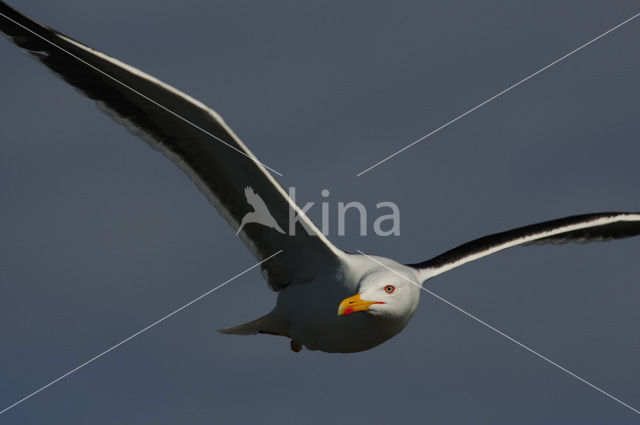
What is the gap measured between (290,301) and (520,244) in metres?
3.31

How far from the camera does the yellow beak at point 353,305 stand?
41.9 ft

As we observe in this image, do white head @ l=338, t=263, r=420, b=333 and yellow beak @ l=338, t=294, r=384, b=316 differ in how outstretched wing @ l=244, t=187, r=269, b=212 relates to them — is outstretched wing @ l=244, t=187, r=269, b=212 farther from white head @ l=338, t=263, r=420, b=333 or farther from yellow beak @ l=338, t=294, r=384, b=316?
yellow beak @ l=338, t=294, r=384, b=316

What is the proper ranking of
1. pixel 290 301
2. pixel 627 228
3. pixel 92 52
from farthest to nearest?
pixel 627 228 → pixel 290 301 → pixel 92 52

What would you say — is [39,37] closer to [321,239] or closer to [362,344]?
[321,239]

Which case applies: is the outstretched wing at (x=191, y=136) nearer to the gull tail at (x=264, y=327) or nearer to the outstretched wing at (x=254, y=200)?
the outstretched wing at (x=254, y=200)

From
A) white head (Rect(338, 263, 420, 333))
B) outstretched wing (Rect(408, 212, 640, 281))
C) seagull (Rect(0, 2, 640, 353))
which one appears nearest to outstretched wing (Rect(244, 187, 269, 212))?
seagull (Rect(0, 2, 640, 353))

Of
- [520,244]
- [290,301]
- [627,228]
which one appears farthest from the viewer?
[627,228]

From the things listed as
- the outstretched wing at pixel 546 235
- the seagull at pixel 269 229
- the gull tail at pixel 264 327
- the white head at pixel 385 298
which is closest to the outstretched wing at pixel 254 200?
the seagull at pixel 269 229

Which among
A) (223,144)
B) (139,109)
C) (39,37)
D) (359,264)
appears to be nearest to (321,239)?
(359,264)

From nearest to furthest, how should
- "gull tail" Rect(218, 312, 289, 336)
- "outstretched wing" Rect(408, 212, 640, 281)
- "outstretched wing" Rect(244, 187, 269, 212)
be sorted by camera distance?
"outstretched wing" Rect(244, 187, 269, 212) → "outstretched wing" Rect(408, 212, 640, 281) → "gull tail" Rect(218, 312, 289, 336)

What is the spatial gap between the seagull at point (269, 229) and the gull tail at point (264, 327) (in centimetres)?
2

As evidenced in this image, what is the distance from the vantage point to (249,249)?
1485cm

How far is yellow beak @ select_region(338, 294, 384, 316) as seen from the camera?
12766 millimetres

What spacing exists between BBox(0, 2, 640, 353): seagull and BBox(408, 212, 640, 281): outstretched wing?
0.03 m
